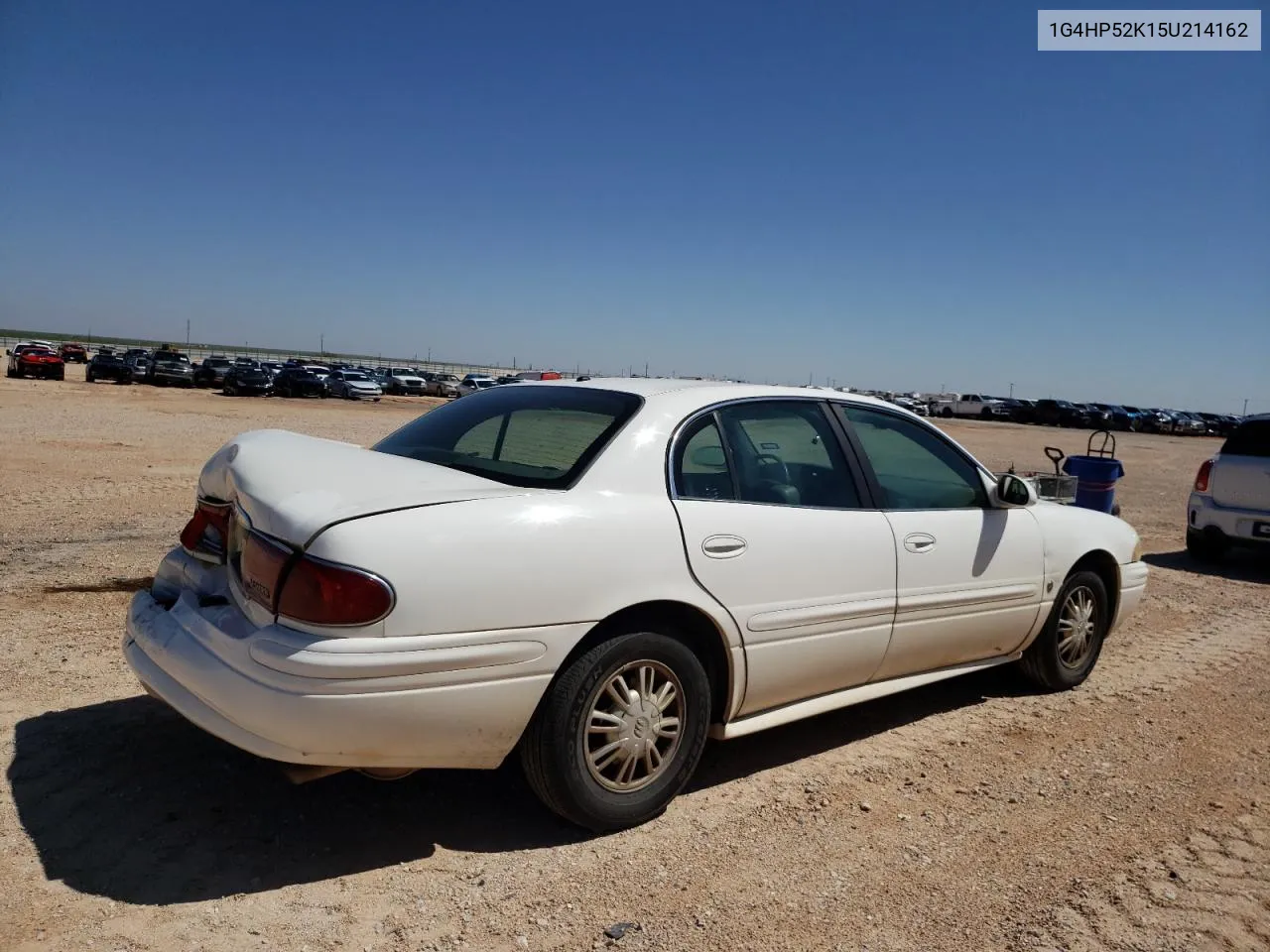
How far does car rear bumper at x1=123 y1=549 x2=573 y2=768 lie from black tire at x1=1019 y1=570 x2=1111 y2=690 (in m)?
3.07

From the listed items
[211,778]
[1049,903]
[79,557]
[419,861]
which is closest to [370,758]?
[419,861]

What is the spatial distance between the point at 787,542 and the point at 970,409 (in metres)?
68.5

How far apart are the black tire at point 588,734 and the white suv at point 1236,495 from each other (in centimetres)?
831

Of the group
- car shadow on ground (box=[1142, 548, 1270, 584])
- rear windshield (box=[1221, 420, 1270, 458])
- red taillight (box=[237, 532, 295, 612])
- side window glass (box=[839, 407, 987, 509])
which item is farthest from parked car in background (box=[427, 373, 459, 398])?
red taillight (box=[237, 532, 295, 612])

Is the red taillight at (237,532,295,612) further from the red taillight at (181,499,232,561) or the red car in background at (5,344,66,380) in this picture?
the red car in background at (5,344,66,380)

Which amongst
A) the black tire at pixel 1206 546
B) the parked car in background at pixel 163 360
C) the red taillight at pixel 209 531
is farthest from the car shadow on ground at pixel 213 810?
the parked car in background at pixel 163 360

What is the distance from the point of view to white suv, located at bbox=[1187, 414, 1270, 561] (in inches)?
381

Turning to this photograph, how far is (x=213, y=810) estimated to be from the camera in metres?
3.47

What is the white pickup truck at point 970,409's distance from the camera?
6650cm

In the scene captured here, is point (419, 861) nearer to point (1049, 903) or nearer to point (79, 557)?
point (1049, 903)

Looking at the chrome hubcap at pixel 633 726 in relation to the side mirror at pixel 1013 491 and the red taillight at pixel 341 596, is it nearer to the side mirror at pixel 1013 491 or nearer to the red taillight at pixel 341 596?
the red taillight at pixel 341 596

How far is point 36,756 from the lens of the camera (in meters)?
3.79

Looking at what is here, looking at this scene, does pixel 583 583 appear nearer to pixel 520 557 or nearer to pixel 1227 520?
pixel 520 557

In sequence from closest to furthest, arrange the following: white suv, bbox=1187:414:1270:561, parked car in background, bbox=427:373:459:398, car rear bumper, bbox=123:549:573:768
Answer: car rear bumper, bbox=123:549:573:768 < white suv, bbox=1187:414:1270:561 < parked car in background, bbox=427:373:459:398
